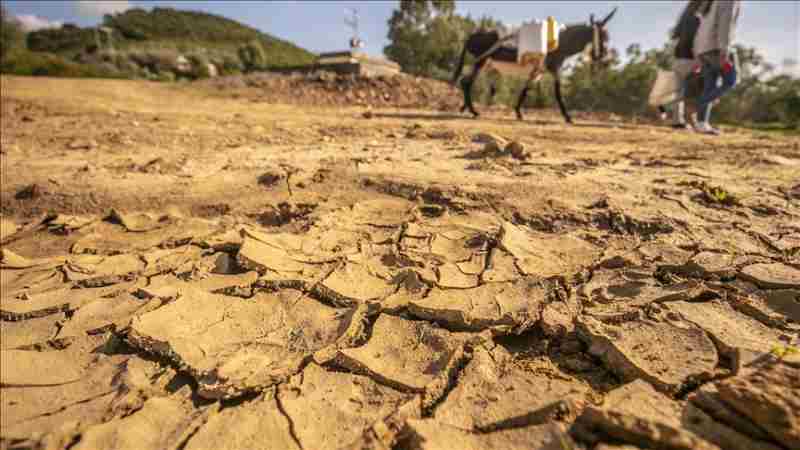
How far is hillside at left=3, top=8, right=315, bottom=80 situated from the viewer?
1142 cm

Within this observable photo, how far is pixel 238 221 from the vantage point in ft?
7.04

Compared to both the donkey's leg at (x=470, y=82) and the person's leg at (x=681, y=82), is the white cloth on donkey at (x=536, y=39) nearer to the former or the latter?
the donkey's leg at (x=470, y=82)

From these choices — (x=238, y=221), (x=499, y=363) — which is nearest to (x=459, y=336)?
(x=499, y=363)

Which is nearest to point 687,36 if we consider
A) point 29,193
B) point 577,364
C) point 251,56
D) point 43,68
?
point 577,364

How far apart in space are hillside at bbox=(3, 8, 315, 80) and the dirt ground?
404 inches

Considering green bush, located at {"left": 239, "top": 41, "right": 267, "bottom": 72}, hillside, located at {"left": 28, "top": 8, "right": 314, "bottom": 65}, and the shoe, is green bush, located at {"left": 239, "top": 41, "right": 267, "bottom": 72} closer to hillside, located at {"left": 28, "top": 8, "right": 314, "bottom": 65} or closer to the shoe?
hillside, located at {"left": 28, "top": 8, "right": 314, "bottom": 65}

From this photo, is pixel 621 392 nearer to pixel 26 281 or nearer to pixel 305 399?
pixel 305 399

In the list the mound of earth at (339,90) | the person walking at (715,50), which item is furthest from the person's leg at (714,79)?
the mound of earth at (339,90)

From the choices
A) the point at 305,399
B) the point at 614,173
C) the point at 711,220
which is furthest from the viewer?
the point at 614,173

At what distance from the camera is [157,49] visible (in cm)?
1577

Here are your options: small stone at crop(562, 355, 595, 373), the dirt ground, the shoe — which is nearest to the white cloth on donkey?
the shoe

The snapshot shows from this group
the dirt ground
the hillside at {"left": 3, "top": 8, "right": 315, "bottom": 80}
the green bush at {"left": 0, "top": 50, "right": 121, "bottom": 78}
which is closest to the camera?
the dirt ground

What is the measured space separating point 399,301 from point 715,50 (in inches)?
226

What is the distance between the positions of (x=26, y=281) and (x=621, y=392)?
212 cm
